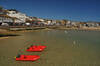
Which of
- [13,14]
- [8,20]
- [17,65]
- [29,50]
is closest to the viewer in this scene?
[17,65]

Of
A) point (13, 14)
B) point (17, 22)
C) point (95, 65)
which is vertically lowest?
point (95, 65)

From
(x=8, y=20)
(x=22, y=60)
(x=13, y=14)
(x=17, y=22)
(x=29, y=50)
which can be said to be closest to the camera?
(x=22, y=60)

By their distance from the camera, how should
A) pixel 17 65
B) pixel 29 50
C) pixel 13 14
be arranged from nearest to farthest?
pixel 17 65 → pixel 29 50 → pixel 13 14

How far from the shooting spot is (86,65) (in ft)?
43.0

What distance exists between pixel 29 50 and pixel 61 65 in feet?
26.1

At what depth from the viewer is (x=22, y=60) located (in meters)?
13.9

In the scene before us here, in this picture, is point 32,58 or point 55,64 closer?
point 55,64

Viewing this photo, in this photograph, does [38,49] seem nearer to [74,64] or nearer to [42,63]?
[42,63]

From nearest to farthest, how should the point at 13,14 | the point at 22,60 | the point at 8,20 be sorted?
the point at 22,60 < the point at 8,20 < the point at 13,14

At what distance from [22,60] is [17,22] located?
283 feet

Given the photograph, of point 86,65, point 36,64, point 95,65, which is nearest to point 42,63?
point 36,64

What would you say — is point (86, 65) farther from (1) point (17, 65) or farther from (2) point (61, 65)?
(1) point (17, 65)

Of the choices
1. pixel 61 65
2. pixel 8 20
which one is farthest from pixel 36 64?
pixel 8 20

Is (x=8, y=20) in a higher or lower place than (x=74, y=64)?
higher
